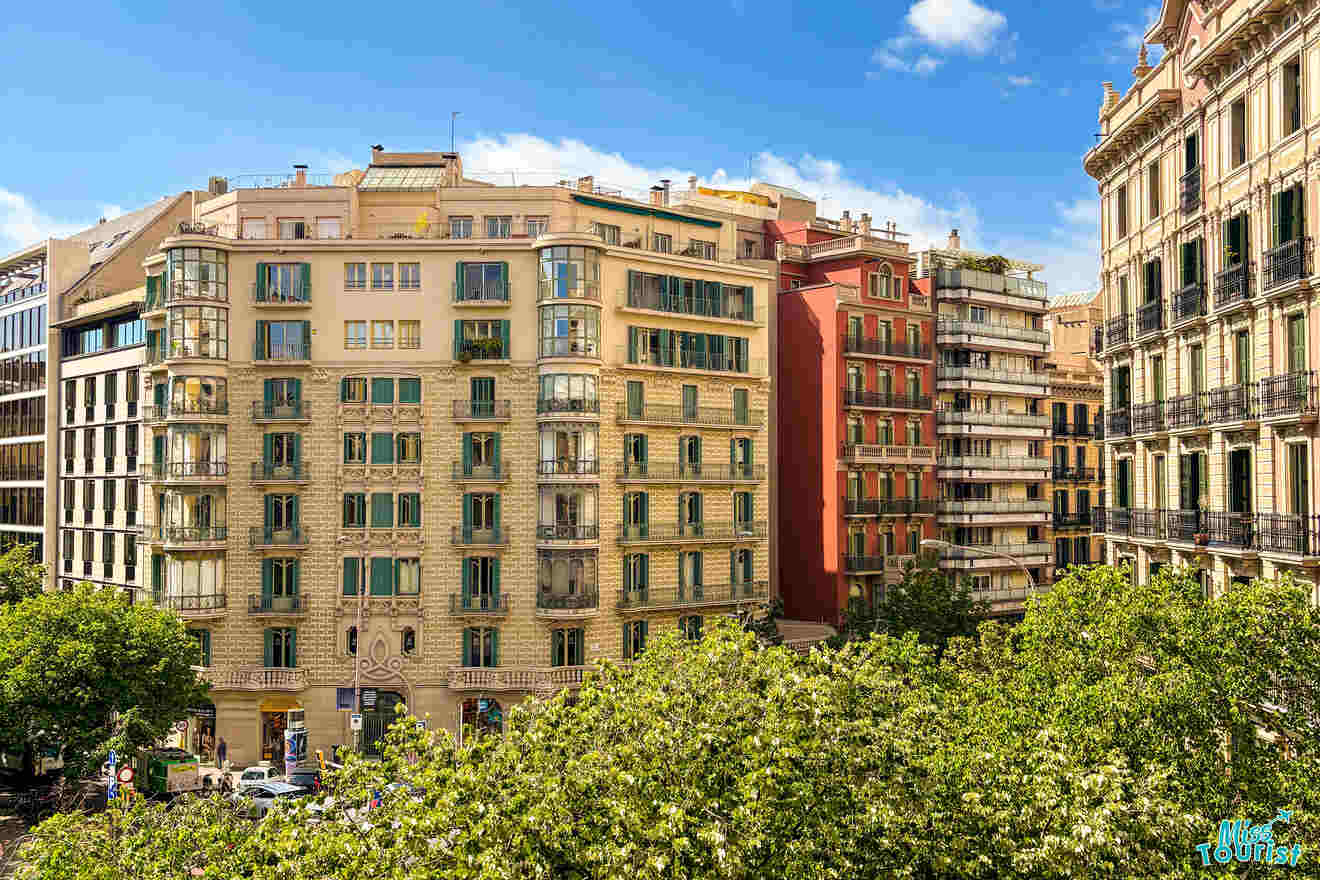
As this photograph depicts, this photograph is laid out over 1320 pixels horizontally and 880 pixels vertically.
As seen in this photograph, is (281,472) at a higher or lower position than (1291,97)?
lower

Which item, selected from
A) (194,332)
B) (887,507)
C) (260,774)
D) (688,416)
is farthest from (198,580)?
(887,507)

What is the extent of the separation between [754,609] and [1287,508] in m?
34.7

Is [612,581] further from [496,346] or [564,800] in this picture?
[564,800]

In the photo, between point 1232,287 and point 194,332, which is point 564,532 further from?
point 1232,287

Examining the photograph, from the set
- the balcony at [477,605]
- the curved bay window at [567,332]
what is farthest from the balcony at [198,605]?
the curved bay window at [567,332]

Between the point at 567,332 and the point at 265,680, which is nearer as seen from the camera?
the point at 265,680

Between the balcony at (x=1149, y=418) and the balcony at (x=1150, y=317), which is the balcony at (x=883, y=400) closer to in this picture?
the balcony at (x=1149, y=418)

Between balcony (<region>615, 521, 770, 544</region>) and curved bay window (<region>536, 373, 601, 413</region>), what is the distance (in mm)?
6527

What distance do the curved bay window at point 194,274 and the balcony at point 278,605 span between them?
15.0 metres

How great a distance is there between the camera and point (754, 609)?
200 ft

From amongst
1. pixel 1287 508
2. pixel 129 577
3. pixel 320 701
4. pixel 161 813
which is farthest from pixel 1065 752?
pixel 129 577

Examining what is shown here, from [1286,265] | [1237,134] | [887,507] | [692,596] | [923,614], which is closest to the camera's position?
[1286,265]

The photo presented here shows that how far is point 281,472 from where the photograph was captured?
5625cm

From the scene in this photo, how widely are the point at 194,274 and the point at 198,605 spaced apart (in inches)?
641
